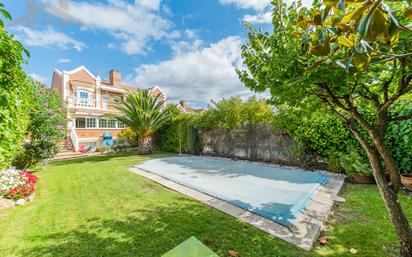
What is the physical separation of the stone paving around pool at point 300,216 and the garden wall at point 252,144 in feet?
11.4

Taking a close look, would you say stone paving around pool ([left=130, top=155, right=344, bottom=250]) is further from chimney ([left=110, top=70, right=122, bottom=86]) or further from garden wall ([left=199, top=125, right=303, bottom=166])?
chimney ([left=110, top=70, right=122, bottom=86])

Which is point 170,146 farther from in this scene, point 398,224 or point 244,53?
point 398,224

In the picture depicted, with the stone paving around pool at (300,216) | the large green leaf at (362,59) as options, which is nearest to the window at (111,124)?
the stone paving around pool at (300,216)

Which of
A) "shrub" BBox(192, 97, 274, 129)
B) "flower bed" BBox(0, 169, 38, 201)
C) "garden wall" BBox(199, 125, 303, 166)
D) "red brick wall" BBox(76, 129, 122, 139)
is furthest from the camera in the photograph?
"red brick wall" BBox(76, 129, 122, 139)

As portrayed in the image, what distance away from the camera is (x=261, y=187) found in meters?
6.11

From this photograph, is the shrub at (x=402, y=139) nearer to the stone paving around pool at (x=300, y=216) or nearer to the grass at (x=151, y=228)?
the grass at (x=151, y=228)

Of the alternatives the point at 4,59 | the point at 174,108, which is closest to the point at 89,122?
the point at 174,108

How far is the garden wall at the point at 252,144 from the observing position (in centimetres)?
989

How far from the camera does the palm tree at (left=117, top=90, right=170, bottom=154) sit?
15844 mm

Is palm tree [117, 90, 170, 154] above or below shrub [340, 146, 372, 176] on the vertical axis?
above

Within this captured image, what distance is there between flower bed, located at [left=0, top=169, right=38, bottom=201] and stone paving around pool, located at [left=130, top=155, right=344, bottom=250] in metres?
4.26

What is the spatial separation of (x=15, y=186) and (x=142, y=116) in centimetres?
1077

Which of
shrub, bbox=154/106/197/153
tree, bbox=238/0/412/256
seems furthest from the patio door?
tree, bbox=238/0/412/256

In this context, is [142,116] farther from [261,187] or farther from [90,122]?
→ [261,187]
